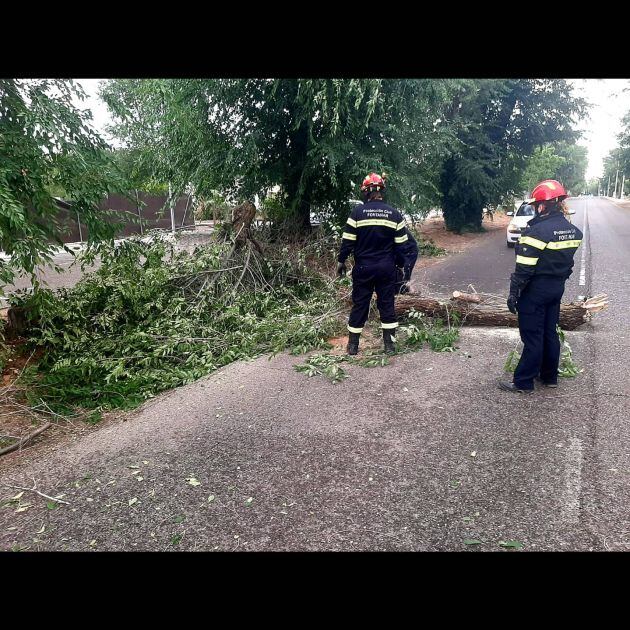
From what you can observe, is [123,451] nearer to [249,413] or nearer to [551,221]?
[249,413]

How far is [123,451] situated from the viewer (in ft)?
12.5

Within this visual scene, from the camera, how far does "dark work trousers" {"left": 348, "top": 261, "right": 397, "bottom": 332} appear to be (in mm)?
5523

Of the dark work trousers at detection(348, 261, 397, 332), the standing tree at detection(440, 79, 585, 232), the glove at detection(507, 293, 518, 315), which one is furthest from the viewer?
the standing tree at detection(440, 79, 585, 232)

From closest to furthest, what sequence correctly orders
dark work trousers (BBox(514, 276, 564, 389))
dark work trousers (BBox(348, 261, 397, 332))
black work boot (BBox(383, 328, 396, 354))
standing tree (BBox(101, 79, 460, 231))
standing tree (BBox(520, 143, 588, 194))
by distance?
1. dark work trousers (BBox(514, 276, 564, 389))
2. dark work trousers (BBox(348, 261, 397, 332))
3. black work boot (BBox(383, 328, 396, 354))
4. standing tree (BBox(101, 79, 460, 231))
5. standing tree (BBox(520, 143, 588, 194))

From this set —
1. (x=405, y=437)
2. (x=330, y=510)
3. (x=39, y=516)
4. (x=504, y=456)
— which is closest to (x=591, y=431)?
(x=504, y=456)

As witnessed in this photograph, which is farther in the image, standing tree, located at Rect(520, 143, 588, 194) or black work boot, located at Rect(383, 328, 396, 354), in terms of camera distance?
standing tree, located at Rect(520, 143, 588, 194)

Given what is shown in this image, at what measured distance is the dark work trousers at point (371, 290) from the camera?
5.52 meters

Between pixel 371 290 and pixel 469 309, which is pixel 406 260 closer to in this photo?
pixel 371 290

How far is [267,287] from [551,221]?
4562 millimetres

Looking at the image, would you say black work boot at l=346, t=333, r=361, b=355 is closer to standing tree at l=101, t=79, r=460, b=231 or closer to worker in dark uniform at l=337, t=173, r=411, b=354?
worker in dark uniform at l=337, t=173, r=411, b=354

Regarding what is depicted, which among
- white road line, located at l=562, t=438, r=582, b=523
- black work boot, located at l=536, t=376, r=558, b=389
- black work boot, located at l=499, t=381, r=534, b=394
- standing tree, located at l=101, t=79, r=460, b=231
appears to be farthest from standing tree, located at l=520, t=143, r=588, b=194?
white road line, located at l=562, t=438, r=582, b=523

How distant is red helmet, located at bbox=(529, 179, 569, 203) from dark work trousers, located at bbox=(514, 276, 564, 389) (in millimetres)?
692

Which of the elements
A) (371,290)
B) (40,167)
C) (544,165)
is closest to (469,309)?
(371,290)

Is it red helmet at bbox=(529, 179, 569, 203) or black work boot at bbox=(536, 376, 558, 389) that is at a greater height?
red helmet at bbox=(529, 179, 569, 203)
